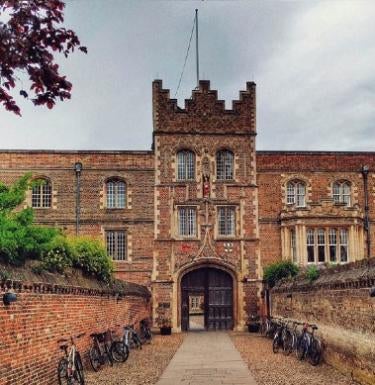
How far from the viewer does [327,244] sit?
107 ft

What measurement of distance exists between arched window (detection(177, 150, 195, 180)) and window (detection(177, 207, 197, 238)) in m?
1.65

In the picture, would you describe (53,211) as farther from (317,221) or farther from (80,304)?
(80,304)

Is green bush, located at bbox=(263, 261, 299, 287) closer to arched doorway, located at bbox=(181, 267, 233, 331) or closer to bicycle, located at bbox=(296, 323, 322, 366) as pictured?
arched doorway, located at bbox=(181, 267, 233, 331)

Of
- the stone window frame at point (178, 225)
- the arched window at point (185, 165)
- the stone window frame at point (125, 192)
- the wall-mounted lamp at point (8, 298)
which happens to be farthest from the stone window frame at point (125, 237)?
the wall-mounted lamp at point (8, 298)

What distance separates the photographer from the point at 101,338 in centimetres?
1688

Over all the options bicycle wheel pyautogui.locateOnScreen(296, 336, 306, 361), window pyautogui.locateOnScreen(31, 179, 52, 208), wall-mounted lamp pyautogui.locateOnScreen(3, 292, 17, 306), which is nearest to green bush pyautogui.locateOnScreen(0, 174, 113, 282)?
wall-mounted lamp pyautogui.locateOnScreen(3, 292, 17, 306)

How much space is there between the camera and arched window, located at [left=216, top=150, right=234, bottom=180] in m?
33.5

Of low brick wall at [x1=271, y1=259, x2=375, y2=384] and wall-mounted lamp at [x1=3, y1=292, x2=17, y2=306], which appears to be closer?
wall-mounted lamp at [x1=3, y1=292, x2=17, y2=306]

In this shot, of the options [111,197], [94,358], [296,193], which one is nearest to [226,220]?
[296,193]

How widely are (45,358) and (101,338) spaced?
16.5 ft

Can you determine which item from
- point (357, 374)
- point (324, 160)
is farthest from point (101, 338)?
point (324, 160)

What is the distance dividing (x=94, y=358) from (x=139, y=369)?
136cm

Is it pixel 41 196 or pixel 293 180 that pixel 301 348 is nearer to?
pixel 293 180

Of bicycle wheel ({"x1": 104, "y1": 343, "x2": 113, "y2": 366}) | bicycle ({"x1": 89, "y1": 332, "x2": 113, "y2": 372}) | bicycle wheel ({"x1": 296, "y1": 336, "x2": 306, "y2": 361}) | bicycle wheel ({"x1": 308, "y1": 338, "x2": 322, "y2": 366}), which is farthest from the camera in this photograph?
bicycle wheel ({"x1": 296, "y1": 336, "x2": 306, "y2": 361})
